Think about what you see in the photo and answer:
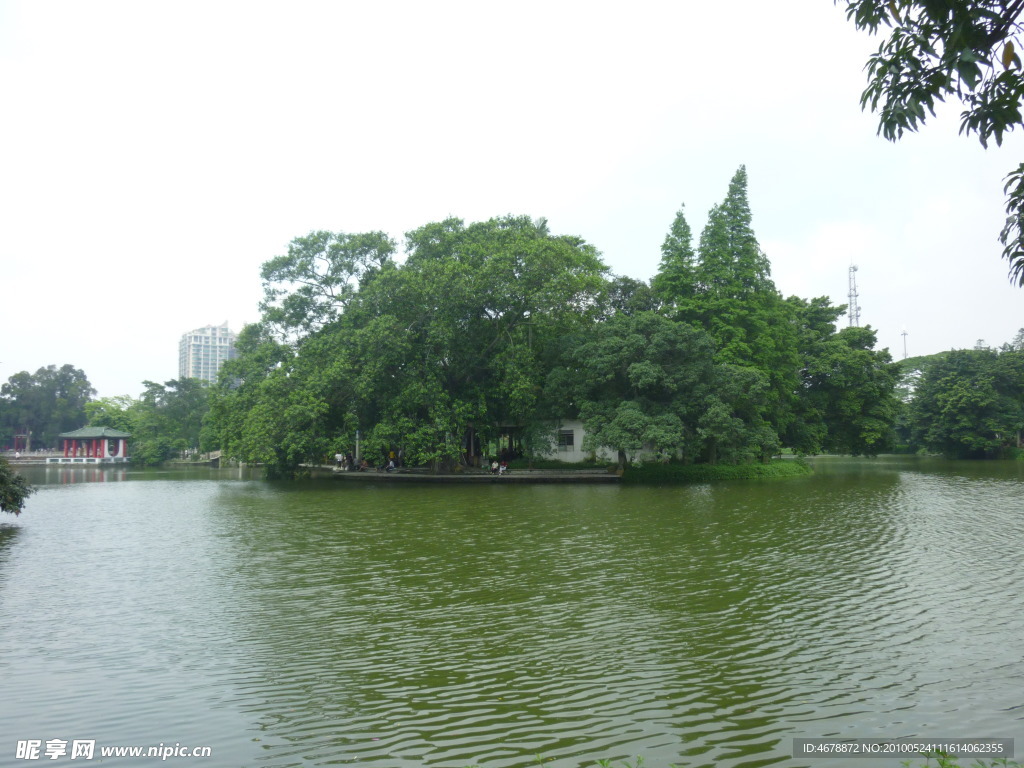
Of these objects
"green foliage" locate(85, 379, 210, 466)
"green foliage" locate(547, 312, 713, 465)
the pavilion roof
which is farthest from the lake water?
the pavilion roof

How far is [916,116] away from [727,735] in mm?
4275

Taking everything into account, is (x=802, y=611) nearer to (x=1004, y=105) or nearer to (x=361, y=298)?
(x=1004, y=105)

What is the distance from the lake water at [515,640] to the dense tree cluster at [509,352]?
489 inches

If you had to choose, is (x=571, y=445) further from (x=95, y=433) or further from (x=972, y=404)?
(x=95, y=433)

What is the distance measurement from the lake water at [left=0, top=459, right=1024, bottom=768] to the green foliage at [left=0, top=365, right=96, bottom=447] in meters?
71.6

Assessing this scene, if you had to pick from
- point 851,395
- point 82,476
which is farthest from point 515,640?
point 82,476

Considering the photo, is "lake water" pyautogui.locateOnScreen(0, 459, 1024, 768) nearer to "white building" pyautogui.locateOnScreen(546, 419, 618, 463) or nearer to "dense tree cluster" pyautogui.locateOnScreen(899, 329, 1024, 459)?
"white building" pyautogui.locateOnScreen(546, 419, 618, 463)

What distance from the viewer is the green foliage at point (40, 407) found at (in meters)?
74.2

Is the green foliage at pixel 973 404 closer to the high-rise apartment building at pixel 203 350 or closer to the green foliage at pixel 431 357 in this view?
the green foliage at pixel 431 357

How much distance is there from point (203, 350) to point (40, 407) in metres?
67.1

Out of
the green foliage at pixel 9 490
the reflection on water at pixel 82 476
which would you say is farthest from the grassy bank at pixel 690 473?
the reflection on water at pixel 82 476

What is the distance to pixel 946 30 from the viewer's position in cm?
429

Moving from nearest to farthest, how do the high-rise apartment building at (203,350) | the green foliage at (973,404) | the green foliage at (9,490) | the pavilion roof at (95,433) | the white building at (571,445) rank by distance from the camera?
the green foliage at (9,490)
the white building at (571,445)
the green foliage at (973,404)
the pavilion roof at (95,433)
the high-rise apartment building at (203,350)

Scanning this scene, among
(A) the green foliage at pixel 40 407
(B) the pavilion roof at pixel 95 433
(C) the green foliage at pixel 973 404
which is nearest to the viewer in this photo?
(C) the green foliage at pixel 973 404
